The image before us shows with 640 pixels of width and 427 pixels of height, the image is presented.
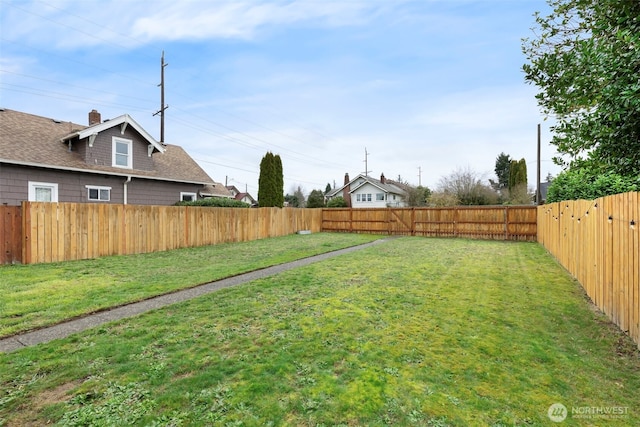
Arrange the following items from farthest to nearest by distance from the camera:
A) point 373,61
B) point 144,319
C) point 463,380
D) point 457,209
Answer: point 457,209
point 373,61
point 144,319
point 463,380

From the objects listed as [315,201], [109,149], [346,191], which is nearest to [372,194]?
[346,191]

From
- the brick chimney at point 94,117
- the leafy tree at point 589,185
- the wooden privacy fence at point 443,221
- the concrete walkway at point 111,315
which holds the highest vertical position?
the brick chimney at point 94,117

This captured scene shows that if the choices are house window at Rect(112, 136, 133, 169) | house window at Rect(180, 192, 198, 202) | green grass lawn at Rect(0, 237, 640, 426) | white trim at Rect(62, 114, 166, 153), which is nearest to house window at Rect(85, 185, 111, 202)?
house window at Rect(112, 136, 133, 169)

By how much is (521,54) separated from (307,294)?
18.1 ft

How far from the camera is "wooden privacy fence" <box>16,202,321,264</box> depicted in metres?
8.38

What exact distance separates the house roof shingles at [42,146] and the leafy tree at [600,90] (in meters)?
15.7

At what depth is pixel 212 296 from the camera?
5258mm

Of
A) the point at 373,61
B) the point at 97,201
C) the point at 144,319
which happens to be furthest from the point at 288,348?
the point at 97,201

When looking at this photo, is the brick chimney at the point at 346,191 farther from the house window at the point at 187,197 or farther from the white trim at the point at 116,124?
the white trim at the point at 116,124

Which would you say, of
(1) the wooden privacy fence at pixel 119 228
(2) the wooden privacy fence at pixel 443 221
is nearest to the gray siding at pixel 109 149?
(1) the wooden privacy fence at pixel 119 228

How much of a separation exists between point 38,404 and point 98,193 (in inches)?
561

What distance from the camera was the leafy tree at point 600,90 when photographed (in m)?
3.02

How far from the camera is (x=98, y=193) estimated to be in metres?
13.9

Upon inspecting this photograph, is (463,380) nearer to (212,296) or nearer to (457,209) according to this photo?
(212,296)
